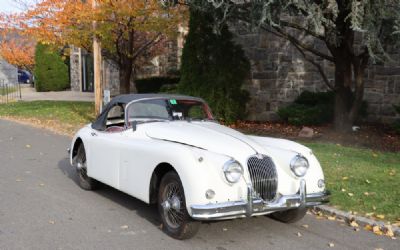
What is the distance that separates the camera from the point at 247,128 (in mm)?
14320

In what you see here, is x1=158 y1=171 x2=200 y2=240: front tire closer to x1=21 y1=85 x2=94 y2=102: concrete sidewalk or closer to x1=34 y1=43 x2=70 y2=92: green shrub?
x1=21 y1=85 x2=94 y2=102: concrete sidewalk

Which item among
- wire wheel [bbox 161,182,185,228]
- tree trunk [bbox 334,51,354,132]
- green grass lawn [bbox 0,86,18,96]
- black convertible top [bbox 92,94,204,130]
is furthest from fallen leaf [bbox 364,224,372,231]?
green grass lawn [bbox 0,86,18,96]

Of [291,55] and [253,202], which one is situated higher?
[291,55]

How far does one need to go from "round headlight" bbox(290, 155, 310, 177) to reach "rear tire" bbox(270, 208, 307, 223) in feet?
1.84

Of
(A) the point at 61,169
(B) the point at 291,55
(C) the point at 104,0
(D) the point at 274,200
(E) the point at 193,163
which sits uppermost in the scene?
(C) the point at 104,0

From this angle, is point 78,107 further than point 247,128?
Yes

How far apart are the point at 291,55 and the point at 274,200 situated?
11.4m

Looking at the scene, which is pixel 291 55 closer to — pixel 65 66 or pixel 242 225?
pixel 242 225

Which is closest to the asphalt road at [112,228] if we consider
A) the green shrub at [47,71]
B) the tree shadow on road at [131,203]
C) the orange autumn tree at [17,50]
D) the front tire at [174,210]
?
the tree shadow on road at [131,203]

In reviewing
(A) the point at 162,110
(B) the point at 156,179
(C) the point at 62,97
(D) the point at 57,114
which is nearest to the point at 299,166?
(B) the point at 156,179

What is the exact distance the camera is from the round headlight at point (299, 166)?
17.8 ft

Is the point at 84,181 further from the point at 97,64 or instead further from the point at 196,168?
the point at 97,64

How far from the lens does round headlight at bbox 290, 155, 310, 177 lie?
17.8 feet

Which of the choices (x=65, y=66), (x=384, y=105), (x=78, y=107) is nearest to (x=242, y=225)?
(x=384, y=105)
